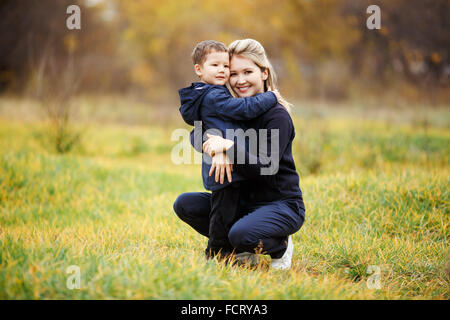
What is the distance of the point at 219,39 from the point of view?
17281mm

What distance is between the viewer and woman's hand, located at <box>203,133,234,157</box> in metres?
2.47

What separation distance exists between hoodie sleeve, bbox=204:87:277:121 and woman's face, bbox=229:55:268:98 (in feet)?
0.74

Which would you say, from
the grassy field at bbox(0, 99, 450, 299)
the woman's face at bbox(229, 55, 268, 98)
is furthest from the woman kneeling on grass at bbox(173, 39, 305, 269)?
the grassy field at bbox(0, 99, 450, 299)

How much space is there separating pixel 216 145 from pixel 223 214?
505mm

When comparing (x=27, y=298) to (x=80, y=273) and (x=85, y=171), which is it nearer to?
Answer: (x=80, y=273)

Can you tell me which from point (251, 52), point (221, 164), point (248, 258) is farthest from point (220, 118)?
point (248, 258)

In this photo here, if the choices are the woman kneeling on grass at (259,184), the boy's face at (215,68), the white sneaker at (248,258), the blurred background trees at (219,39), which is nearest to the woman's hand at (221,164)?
the woman kneeling on grass at (259,184)

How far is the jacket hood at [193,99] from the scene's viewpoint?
2.65 m

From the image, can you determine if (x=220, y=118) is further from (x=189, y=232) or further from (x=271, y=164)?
(x=189, y=232)

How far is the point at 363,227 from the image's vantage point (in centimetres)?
370

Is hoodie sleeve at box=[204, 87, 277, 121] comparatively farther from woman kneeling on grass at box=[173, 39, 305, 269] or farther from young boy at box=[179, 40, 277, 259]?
woman kneeling on grass at box=[173, 39, 305, 269]

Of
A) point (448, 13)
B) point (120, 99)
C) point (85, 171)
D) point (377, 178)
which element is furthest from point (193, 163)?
point (120, 99)

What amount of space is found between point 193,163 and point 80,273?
5.34 metres
